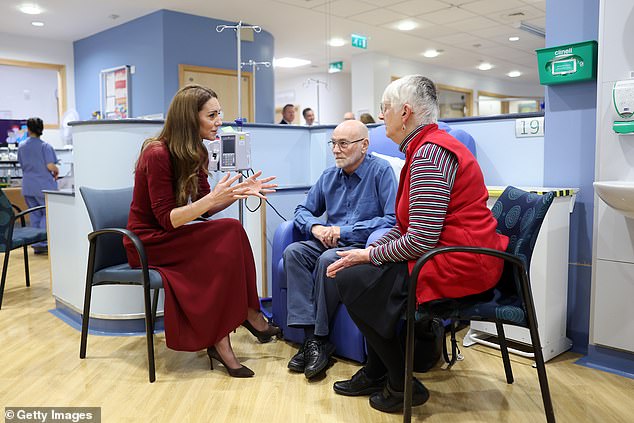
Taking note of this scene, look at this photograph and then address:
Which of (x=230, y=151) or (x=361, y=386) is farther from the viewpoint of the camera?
(x=230, y=151)

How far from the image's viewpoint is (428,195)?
177cm

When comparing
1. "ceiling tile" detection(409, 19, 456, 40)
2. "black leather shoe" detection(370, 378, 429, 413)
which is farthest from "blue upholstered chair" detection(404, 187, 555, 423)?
"ceiling tile" detection(409, 19, 456, 40)

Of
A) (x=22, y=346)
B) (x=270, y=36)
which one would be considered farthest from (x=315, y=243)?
(x=270, y=36)

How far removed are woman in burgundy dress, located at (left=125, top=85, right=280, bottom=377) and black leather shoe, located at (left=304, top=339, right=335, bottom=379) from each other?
26cm

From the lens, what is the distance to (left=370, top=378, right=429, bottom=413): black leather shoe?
6.66 feet

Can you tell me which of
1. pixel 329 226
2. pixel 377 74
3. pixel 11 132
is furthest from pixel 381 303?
pixel 377 74

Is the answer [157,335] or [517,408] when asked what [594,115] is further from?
[157,335]

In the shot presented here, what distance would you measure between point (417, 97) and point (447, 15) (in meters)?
5.96

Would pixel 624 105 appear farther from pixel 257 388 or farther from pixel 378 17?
pixel 378 17

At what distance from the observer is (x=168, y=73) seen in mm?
7074

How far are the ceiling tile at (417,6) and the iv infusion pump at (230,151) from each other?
15.0 ft

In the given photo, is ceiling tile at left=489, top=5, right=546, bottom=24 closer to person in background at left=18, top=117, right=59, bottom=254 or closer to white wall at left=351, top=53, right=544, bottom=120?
white wall at left=351, top=53, right=544, bottom=120

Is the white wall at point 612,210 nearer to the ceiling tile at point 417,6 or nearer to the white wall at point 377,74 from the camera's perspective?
the ceiling tile at point 417,6

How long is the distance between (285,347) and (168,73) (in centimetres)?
523
